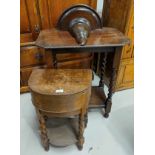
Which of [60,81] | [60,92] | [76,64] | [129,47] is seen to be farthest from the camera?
[76,64]

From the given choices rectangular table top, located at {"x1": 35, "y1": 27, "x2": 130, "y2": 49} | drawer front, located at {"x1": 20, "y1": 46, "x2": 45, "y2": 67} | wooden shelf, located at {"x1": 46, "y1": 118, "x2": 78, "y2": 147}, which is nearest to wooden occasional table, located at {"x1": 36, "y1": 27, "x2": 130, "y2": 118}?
rectangular table top, located at {"x1": 35, "y1": 27, "x2": 130, "y2": 49}

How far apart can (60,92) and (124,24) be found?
3.46ft

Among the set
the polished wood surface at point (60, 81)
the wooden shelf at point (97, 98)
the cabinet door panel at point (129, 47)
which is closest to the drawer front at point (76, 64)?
the wooden shelf at point (97, 98)

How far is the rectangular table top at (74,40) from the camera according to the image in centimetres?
125

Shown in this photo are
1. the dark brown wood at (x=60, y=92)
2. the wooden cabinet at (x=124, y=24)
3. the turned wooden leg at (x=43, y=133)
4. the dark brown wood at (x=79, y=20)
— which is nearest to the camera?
the dark brown wood at (x=60, y=92)

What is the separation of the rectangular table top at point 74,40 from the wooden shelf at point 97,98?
0.71m

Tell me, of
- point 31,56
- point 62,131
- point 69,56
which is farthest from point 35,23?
point 62,131

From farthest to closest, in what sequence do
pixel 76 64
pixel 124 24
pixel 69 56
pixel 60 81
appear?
pixel 76 64
pixel 69 56
pixel 124 24
pixel 60 81

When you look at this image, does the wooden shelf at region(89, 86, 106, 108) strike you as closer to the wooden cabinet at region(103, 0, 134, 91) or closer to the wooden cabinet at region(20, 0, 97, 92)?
the wooden cabinet at region(103, 0, 134, 91)

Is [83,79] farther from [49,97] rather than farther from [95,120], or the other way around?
[95,120]

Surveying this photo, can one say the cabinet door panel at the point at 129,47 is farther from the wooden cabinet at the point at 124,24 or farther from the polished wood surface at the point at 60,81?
the polished wood surface at the point at 60,81

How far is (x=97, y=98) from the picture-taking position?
5.92 feet

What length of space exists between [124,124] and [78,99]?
2.84ft

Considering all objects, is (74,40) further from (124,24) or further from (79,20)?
(124,24)
